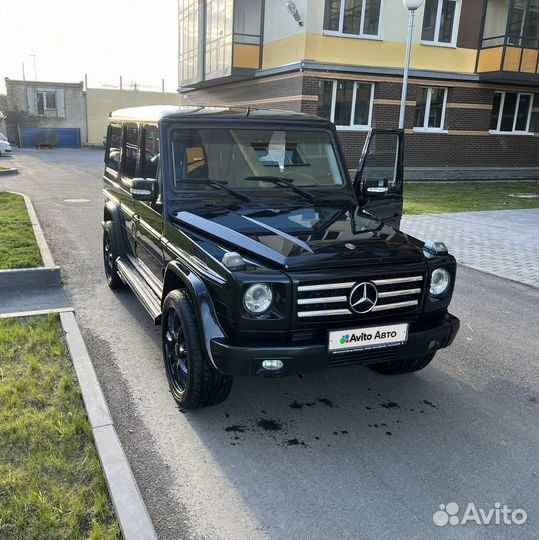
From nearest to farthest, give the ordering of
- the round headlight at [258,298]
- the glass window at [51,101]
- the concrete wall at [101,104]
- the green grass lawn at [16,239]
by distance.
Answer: the round headlight at [258,298] → the green grass lawn at [16,239] → the glass window at [51,101] → the concrete wall at [101,104]

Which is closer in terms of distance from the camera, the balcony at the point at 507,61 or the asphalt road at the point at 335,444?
the asphalt road at the point at 335,444

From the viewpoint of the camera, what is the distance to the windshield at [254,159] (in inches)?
171

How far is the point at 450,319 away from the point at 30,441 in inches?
112

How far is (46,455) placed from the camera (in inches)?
123

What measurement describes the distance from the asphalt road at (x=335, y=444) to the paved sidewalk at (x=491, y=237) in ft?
9.37

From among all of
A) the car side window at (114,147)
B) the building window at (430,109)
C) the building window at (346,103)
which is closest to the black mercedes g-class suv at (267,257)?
the car side window at (114,147)

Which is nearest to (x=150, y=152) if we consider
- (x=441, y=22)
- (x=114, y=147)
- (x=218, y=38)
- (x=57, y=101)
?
(x=114, y=147)

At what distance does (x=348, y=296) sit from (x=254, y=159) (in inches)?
66.6

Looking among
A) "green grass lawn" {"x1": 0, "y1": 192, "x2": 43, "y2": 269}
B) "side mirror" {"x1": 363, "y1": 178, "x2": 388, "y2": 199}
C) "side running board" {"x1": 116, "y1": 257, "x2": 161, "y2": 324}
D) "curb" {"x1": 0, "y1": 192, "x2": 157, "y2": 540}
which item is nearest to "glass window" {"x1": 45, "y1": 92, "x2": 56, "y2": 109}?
"green grass lawn" {"x1": 0, "y1": 192, "x2": 43, "y2": 269}

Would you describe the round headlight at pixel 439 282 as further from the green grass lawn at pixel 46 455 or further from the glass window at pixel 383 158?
the green grass lawn at pixel 46 455

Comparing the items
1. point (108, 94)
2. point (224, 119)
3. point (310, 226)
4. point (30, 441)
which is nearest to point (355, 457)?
point (310, 226)

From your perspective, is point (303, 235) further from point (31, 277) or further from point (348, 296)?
point (31, 277)

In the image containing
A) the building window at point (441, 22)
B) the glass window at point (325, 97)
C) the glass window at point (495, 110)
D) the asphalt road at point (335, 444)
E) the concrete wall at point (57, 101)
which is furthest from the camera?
the concrete wall at point (57, 101)

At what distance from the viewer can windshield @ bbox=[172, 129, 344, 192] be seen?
14.3 ft
